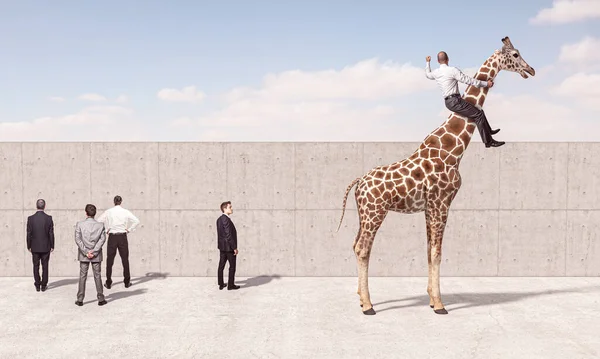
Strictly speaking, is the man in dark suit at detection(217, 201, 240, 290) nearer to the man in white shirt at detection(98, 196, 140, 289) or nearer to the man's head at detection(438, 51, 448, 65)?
the man in white shirt at detection(98, 196, 140, 289)

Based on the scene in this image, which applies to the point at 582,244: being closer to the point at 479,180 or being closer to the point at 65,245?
the point at 479,180

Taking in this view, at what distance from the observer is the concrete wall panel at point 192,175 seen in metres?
11.2

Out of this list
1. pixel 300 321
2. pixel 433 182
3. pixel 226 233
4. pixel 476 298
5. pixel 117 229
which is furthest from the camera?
pixel 117 229

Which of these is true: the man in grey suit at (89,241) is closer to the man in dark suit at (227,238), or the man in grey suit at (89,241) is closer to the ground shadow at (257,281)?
the man in dark suit at (227,238)

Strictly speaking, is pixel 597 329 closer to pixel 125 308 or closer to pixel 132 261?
pixel 125 308

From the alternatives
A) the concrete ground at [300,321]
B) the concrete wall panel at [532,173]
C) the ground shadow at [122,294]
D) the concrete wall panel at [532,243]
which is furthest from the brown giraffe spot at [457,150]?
the ground shadow at [122,294]

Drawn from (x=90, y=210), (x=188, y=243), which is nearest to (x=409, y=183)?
(x=90, y=210)

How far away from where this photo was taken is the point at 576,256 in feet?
36.7

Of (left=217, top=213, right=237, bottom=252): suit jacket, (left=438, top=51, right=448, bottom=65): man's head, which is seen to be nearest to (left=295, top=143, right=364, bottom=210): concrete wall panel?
(left=217, top=213, right=237, bottom=252): suit jacket

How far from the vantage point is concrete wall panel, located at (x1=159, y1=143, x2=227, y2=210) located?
1118 centimetres

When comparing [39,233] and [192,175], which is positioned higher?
[192,175]

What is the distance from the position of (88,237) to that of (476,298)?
6.80 m

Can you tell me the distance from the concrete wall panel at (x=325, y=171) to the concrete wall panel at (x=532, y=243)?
343cm

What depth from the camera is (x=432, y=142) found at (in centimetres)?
835
